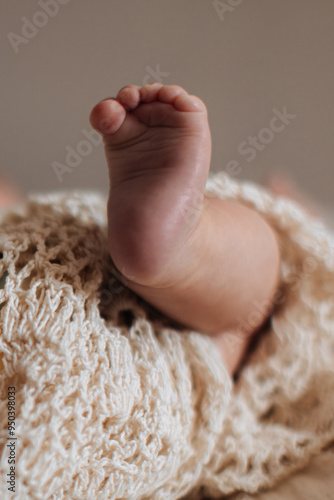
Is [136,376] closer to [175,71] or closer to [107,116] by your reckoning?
[107,116]

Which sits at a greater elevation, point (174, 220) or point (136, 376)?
point (174, 220)

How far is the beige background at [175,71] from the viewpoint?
121cm

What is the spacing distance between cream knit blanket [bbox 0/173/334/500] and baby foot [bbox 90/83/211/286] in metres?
0.08

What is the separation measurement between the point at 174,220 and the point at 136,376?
0.17 metres

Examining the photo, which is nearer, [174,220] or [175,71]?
[174,220]

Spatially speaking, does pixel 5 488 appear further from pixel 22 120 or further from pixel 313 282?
pixel 22 120

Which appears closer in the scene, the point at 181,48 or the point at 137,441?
the point at 137,441

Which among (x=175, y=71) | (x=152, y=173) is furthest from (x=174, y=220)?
(x=175, y=71)

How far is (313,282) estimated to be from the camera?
0.67 metres

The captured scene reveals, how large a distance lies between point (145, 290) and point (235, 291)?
12 centimetres

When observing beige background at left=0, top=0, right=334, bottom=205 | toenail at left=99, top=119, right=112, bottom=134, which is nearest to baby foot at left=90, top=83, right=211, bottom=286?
toenail at left=99, top=119, right=112, bottom=134

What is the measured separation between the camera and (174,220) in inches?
17.8

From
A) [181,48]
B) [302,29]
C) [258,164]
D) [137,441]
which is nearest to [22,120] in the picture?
[181,48]

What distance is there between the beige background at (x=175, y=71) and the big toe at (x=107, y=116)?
80cm
